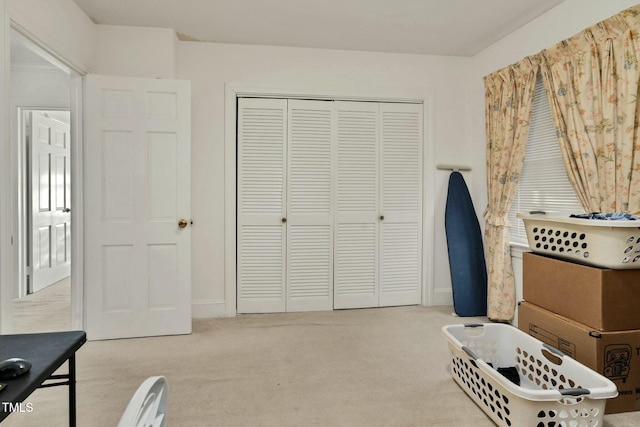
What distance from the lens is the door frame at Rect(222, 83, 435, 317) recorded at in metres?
3.56

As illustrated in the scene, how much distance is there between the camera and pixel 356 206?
12.5 feet

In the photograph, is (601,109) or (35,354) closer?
(35,354)

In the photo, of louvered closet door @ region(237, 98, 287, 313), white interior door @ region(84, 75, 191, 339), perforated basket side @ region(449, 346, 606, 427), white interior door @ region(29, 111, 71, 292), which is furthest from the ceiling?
perforated basket side @ region(449, 346, 606, 427)

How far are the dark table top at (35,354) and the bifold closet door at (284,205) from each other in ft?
7.58

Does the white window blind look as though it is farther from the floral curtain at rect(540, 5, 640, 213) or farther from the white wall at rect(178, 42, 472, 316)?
the white wall at rect(178, 42, 472, 316)

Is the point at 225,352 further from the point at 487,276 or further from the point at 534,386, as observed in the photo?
the point at 487,276

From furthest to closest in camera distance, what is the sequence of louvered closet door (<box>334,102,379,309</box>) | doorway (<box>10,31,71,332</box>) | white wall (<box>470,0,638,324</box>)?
1. doorway (<box>10,31,71,332</box>)
2. louvered closet door (<box>334,102,379,309</box>)
3. white wall (<box>470,0,638,324</box>)

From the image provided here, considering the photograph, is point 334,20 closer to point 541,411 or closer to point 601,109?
point 601,109

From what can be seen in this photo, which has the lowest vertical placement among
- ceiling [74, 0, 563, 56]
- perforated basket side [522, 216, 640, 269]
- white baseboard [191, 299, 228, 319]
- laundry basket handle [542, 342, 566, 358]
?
white baseboard [191, 299, 228, 319]

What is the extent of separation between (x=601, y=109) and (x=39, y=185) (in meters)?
5.44

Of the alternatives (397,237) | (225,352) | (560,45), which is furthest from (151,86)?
(560,45)

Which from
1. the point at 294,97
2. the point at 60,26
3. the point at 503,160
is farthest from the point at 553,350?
the point at 60,26

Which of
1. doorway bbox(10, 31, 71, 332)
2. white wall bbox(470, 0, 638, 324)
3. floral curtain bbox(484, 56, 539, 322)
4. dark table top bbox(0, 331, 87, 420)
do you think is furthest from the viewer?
doorway bbox(10, 31, 71, 332)

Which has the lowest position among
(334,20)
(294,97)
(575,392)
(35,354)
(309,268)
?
(575,392)
